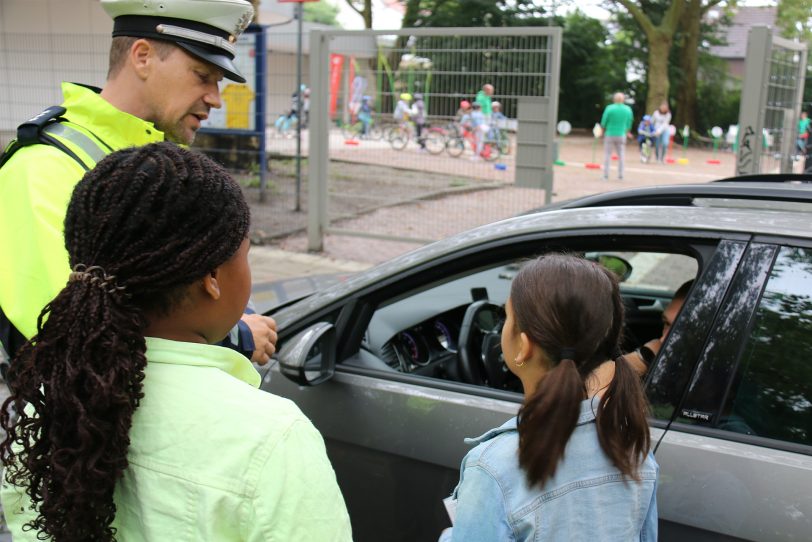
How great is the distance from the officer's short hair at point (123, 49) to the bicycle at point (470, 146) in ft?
18.2

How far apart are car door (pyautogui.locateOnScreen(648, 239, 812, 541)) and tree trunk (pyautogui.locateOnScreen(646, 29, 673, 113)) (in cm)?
2751

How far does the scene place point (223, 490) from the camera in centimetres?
108

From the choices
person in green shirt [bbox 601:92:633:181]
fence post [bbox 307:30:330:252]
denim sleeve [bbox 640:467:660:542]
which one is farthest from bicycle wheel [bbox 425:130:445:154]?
person in green shirt [bbox 601:92:633:181]

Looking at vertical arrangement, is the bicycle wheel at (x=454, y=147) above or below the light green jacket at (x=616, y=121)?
below

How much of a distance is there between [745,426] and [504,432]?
74 centimetres

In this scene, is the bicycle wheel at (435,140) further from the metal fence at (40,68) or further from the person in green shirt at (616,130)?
the person in green shirt at (616,130)

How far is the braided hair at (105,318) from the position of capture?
110cm

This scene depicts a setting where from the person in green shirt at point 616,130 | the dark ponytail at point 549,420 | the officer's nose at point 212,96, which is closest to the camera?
the dark ponytail at point 549,420

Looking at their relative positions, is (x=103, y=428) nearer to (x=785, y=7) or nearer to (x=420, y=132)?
(x=420, y=132)

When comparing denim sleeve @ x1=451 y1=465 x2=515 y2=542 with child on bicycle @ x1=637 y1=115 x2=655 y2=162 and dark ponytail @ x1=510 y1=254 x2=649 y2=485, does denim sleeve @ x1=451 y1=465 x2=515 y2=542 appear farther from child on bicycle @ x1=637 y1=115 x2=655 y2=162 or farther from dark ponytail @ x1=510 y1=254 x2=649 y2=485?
child on bicycle @ x1=637 y1=115 x2=655 y2=162

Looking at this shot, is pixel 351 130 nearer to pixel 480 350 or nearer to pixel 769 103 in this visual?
pixel 769 103

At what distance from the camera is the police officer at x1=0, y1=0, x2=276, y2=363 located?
173 cm

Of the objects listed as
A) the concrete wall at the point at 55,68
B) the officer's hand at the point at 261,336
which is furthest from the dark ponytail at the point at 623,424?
the concrete wall at the point at 55,68

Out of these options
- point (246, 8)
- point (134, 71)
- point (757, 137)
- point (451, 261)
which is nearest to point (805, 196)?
point (451, 261)
